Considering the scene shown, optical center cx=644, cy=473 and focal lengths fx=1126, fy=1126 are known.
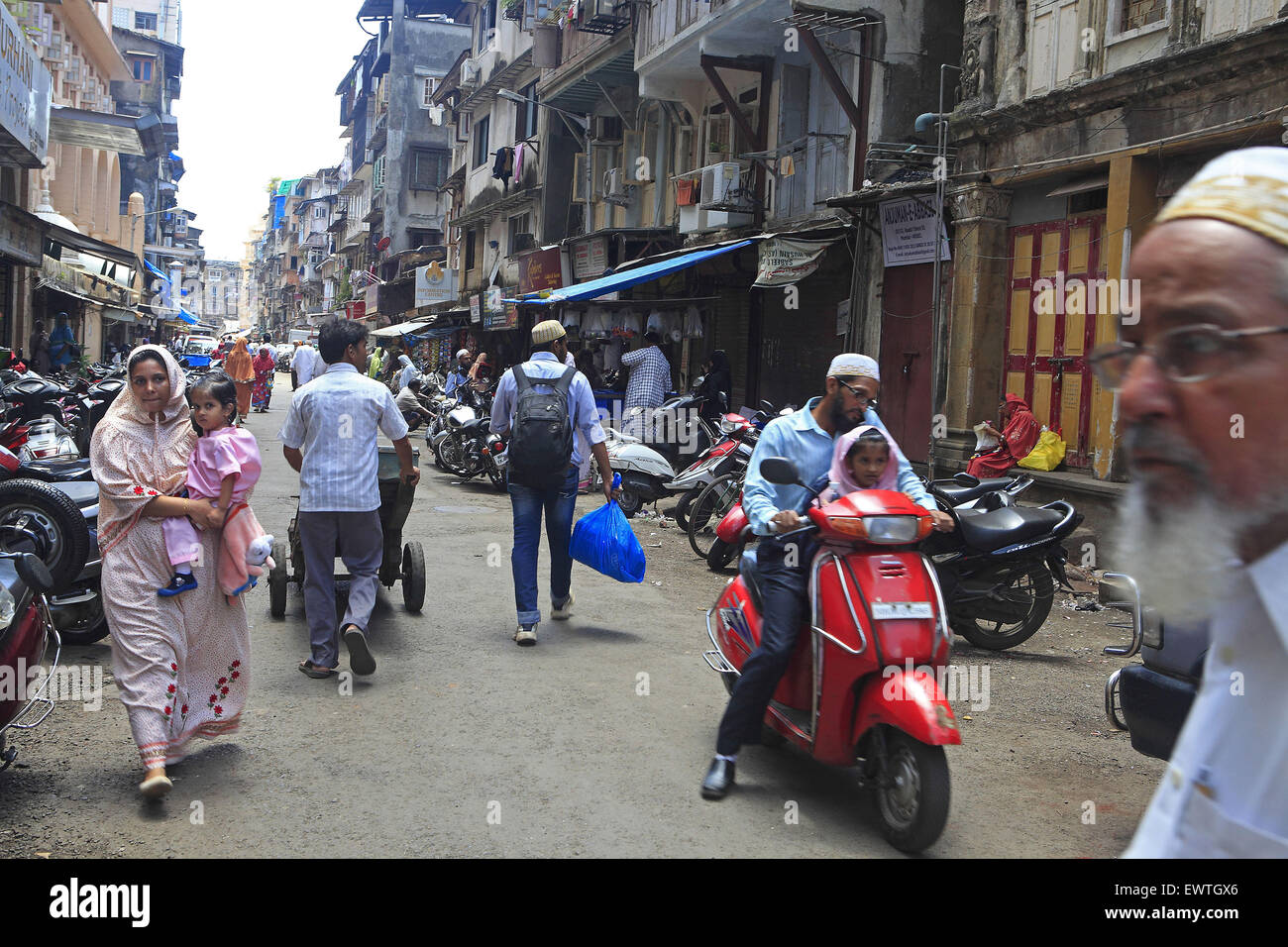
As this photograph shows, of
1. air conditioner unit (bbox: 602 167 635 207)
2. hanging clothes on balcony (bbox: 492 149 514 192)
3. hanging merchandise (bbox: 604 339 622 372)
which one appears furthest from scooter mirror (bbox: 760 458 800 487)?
hanging clothes on balcony (bbox: 492 149 514 192)

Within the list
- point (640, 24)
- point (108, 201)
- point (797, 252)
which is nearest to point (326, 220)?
point (108, 201)

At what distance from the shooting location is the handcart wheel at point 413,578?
7.48 m

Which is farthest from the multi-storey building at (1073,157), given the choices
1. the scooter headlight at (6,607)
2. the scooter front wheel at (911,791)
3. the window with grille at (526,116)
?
the window with grille at (526,116)

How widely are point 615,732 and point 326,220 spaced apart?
319ft

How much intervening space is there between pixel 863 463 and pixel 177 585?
276 cm

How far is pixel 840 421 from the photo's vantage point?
4.79 metres

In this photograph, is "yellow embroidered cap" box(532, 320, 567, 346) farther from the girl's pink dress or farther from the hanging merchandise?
the hanging merchandise

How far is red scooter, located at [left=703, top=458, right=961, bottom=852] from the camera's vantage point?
12.5ft

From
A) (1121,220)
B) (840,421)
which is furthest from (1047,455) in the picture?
(840,421)

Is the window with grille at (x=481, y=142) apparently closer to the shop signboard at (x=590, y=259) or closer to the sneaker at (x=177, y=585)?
the shop signboard at (x=590, y=259)

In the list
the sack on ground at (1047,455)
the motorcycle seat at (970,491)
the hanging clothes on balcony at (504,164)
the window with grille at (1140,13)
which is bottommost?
the motorcycle seat at (970,491)

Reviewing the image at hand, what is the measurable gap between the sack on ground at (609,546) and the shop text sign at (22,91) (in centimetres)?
1284

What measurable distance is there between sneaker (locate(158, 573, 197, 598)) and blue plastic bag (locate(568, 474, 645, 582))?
3.18 metres

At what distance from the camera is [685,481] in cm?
1139
